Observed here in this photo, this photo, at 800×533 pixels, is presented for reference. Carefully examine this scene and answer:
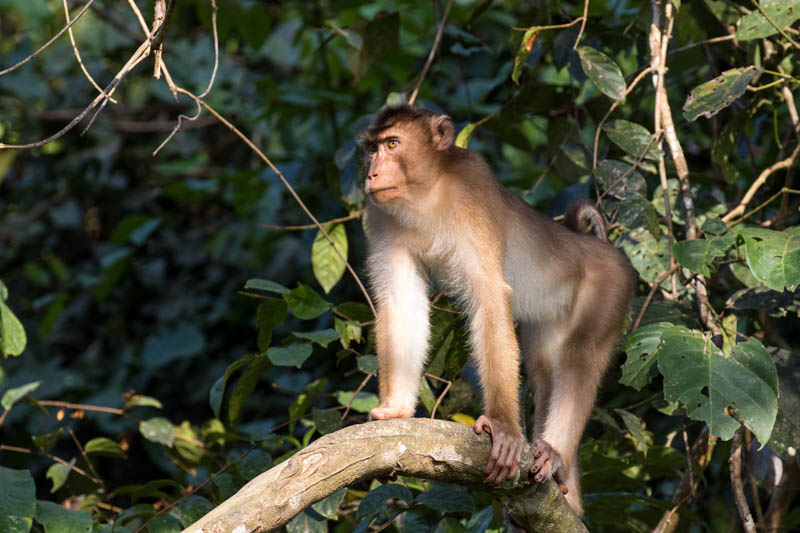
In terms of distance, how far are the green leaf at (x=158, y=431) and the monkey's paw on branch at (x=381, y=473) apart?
1.99 metres

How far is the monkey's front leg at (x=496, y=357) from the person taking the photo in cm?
322

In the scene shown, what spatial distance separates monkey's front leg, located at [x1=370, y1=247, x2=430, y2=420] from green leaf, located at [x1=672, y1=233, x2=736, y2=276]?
1.09 m

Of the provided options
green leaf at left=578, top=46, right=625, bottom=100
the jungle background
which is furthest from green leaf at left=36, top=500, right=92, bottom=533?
green leaf at left=578, top=46, right=625, bottom=100

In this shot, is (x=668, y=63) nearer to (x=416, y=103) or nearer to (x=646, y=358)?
(x=416, y=103)

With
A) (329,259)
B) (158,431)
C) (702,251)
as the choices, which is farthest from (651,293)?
(158,431)

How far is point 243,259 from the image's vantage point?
23.7 feet

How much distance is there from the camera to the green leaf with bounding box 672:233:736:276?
10.2 ft

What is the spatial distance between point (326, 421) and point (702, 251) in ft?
5.07

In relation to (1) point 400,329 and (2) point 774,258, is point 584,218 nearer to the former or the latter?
(1) point 400,329

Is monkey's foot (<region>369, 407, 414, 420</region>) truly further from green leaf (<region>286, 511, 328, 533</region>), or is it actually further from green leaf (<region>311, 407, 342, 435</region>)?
green leaf (<region>286, 511, 328, 533</region>)

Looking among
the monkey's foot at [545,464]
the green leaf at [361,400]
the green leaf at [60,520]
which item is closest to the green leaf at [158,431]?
the green leaf at [361,400]

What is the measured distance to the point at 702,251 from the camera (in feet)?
10.3

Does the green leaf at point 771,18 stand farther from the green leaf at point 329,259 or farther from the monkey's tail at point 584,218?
the green leaf at point 329,259

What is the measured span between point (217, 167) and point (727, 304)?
18.7ft
